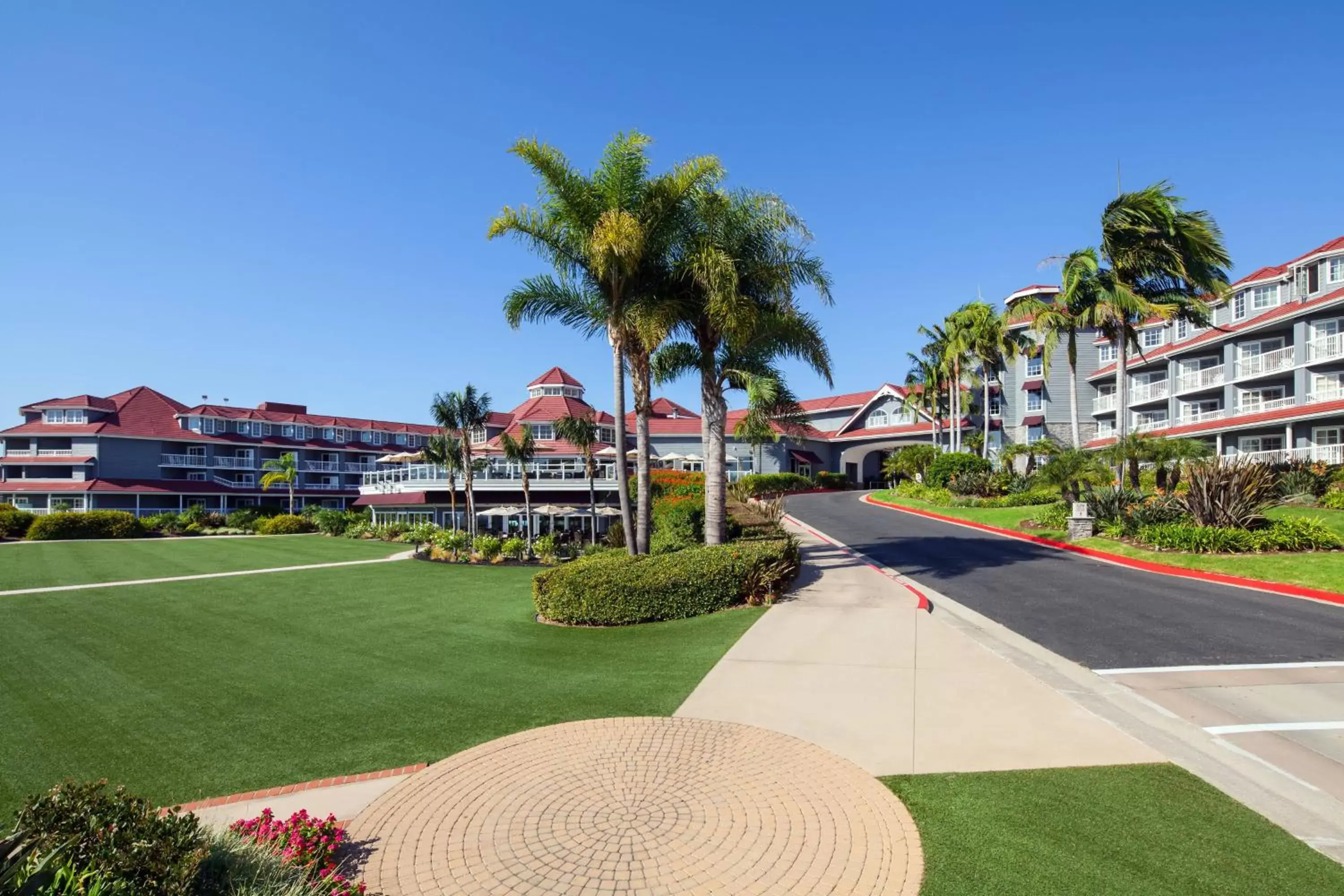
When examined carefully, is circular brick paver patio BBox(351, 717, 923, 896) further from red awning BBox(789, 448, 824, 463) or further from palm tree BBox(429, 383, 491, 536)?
red awning BBox(789, 448, 824, 463)

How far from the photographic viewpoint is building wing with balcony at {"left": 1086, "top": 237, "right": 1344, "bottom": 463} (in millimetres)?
29500

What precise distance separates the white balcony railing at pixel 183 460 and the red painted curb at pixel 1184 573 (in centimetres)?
6058

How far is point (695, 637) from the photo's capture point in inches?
439

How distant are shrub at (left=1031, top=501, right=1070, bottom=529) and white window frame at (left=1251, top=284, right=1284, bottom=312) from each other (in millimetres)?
21615

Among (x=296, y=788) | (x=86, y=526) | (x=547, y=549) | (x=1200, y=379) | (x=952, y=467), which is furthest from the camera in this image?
(x=952, y=467)

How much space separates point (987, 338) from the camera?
3903cm

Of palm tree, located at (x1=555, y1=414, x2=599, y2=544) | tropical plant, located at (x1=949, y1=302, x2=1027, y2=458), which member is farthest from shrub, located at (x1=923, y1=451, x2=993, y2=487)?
palm tree, located at (x1=555, y1=414, x2=599, y2=544)

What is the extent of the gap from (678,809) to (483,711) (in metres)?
3.30

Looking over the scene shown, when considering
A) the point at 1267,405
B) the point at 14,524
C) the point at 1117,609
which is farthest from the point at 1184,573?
the point at 14,524

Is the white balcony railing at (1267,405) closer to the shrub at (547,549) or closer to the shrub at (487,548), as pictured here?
the shrub at (547,549)

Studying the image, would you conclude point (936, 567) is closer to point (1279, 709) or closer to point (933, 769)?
point (1279, 709)

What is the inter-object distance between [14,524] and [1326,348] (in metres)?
65.7

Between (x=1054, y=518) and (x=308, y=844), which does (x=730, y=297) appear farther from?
(x=1054, y=518)

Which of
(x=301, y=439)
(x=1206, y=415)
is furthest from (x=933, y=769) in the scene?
(x=301, y=439)
